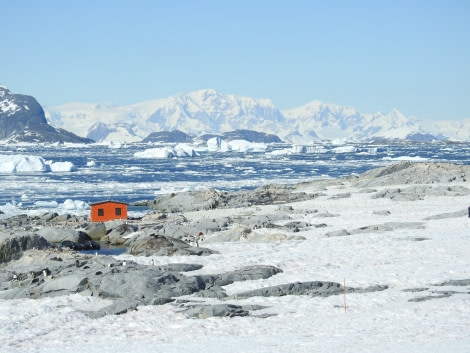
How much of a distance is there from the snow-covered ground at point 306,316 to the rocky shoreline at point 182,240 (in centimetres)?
57

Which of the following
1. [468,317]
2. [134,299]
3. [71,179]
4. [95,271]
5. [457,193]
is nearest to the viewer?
[468,317]

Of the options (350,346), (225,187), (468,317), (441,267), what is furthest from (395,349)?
(225,187)

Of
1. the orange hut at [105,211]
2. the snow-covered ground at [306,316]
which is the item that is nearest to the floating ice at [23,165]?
the orange hut at [105,211]

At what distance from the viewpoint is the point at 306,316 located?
21.3 metres

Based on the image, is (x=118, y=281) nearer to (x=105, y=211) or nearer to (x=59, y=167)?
(x=105, y=211)

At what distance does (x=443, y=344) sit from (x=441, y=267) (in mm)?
10223

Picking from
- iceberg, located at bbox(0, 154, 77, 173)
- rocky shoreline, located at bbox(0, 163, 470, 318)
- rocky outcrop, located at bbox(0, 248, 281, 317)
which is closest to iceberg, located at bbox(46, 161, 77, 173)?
iceberg, located at bbox(0, 154, 77, 173)

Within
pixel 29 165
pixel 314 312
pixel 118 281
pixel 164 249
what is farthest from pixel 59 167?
pixel 314 312

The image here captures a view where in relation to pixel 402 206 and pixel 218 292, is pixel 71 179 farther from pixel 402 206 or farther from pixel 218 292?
pixel 218 292

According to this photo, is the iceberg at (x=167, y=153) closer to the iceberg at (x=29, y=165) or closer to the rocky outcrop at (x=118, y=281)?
the iceberg at (x=29, y=165)

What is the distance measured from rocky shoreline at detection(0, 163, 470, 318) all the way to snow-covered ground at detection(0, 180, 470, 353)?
0.57 m

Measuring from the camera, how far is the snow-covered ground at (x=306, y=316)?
60.4 ft

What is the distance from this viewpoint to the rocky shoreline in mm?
24058

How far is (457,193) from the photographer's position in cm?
5366
